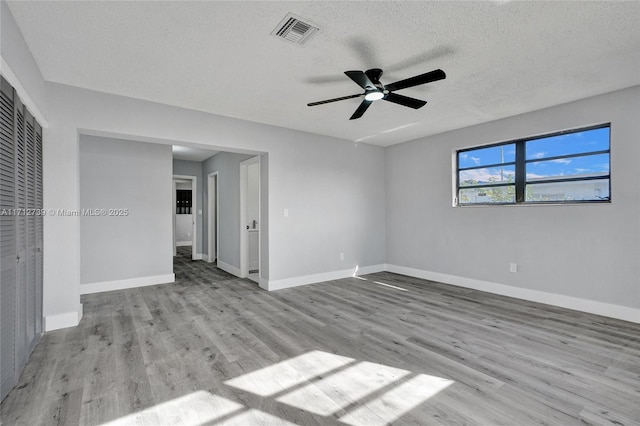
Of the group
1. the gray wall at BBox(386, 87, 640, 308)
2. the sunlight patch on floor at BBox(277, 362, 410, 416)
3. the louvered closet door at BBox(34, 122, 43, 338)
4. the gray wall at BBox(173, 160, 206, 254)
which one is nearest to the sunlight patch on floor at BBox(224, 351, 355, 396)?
the sunlight patch on floor at BBox(277, 362, 410, 416)

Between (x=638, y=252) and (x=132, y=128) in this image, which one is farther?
(x=132, y=128)

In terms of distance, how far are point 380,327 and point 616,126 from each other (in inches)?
137

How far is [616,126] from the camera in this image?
3.56 meters

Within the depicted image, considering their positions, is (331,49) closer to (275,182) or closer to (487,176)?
(275,182)

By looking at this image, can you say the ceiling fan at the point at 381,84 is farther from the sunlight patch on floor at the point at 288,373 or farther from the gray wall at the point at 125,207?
the gray wall at the point at 125,207

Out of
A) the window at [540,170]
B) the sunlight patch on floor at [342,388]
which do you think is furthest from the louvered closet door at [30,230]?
the window at [540,170]

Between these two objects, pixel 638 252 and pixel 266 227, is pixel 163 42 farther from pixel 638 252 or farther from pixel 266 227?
pixel 638 252

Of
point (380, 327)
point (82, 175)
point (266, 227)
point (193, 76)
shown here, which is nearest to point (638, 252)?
point (380, 327)

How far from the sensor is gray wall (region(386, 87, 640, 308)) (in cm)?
350

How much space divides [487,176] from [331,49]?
3436 mm

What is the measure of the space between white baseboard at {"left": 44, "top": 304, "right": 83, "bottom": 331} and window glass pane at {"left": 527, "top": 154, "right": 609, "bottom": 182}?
228 inches

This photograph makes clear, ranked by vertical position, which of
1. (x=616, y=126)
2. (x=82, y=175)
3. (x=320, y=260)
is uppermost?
(x=616, y=126)

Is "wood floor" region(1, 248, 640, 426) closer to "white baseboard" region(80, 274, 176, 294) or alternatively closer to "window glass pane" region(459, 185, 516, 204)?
"white baseboard" region(80, 274, 176, 294)

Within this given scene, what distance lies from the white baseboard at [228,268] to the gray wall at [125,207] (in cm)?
113
